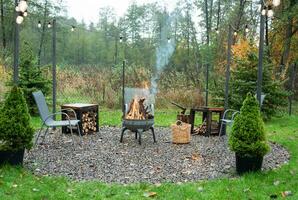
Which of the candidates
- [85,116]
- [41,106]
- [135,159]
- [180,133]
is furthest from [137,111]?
[41,106]

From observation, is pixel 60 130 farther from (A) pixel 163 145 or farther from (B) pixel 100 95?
(B) pixel 100 95

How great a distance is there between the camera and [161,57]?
16.5 metres

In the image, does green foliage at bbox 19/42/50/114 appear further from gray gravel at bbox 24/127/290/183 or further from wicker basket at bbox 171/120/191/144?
wicker basket at bbox 171/120/191/144

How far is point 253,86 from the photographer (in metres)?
8.87

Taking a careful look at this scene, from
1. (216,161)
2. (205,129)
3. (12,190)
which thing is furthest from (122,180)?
(205,129)

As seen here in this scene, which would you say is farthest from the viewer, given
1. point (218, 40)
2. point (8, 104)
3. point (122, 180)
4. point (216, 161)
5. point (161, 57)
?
point (161, 57)

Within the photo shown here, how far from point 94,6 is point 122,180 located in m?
18.7

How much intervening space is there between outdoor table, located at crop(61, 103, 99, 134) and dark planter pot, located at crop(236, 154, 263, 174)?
3.31 meters

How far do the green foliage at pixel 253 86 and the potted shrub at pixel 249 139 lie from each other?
14.9 ft

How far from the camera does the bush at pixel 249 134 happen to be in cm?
425

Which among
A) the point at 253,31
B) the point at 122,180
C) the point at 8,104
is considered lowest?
the point at 122,180

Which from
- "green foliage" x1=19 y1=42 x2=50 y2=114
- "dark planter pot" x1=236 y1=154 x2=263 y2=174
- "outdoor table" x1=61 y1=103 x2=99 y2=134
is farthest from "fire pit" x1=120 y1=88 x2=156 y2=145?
"green foliage" x1=19 y1=42 x2=50 y2=114

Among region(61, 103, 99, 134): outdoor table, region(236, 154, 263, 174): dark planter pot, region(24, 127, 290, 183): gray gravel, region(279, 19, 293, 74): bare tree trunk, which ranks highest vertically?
region(279, 19, 293, 74): bare tree trunk

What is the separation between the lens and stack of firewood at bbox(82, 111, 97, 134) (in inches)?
273
